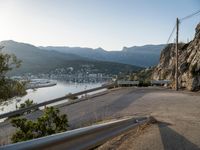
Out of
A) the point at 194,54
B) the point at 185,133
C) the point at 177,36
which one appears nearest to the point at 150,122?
the point at 185,133

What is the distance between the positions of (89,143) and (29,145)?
63.7 inches

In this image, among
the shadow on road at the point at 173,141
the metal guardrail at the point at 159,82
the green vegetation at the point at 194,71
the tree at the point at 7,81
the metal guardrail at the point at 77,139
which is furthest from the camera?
the metal guardrail at the point at 159,82

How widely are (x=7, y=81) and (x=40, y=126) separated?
7.05m

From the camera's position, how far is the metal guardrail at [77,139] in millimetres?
3287

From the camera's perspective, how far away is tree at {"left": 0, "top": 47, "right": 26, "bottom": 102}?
49.1ft

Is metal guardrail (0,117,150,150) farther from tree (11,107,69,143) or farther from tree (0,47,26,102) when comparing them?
tree (0,47,26,102)

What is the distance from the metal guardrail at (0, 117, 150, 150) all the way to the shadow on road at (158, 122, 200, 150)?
0.95m

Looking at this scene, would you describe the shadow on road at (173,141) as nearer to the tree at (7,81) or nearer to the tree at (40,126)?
the tree at (40,126)

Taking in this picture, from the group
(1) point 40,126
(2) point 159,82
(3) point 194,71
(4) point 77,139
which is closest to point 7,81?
(1) point 40,126

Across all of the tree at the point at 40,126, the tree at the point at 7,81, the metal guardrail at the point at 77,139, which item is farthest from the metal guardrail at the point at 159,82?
the metal guardrail at the point at 77,139

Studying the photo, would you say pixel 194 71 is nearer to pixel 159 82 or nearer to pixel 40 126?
pixel 159 82

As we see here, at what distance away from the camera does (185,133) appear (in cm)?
750

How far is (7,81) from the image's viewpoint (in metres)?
15.4

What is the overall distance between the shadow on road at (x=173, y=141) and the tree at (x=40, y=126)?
3214 mm
